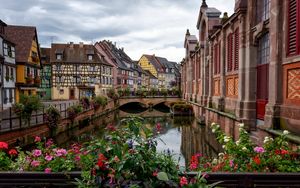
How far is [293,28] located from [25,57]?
3393 cm

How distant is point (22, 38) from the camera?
37969mm

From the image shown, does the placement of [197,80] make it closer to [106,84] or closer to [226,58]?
[226,58]

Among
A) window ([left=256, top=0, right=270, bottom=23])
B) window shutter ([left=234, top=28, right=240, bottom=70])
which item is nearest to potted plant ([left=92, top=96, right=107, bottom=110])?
window shutter ([left=234, top=28, right=240, bottom=70])

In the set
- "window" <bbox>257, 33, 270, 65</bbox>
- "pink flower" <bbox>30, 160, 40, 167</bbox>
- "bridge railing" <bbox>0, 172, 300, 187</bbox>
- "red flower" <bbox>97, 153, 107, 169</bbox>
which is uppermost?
"window" <bbox>257, 33, 270, 65</bbox>

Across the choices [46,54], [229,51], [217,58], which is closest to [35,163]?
[229,51]

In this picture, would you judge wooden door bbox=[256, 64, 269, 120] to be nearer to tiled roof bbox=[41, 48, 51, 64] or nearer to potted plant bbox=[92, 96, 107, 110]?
potted plant bbox=[92, 96, 107, 110]

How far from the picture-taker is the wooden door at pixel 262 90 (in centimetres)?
Result: 1242

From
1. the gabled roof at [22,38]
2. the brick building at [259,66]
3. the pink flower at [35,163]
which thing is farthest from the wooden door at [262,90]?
the gabled roof at [22,38]

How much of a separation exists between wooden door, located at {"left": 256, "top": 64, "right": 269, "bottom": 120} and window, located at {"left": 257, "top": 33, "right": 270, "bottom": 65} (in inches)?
10.9

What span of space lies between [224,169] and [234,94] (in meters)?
13.0

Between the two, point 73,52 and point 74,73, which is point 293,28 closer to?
point 74,73

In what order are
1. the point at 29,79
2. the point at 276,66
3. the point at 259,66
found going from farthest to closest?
the point at 29,79 → the point at 259,66 → the point at 276,66

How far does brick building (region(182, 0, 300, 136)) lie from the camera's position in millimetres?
9352

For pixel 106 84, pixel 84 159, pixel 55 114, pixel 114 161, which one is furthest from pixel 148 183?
pixel 106 84
